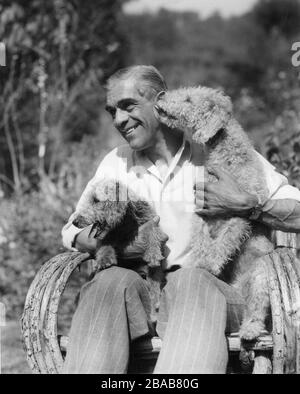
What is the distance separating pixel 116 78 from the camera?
3.34 metres

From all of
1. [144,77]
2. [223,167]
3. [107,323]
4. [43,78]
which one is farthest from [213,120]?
[43,78]

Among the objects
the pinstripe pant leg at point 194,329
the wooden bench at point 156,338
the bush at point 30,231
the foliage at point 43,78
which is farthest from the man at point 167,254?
the foliage at point 43,78

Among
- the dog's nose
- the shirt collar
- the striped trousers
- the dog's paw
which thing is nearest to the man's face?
the shirt collar

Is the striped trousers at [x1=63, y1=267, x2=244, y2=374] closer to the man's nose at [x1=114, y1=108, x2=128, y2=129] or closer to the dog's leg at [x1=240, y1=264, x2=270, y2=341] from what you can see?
the dog's leg at [x1=240, y1=264, x2=270, y2=341]

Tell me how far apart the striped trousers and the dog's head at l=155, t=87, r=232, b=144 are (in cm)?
74

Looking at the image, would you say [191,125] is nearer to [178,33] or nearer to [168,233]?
[168,233]

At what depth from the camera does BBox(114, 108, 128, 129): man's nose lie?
3262mm

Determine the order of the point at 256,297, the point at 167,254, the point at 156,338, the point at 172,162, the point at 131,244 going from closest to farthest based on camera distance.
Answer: the point at 156,338
the point at 256,297
the point at 131,244
the point at 167,254
the point at 172,162

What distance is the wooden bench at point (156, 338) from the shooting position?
8.37 ft

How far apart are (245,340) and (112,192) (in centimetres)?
91

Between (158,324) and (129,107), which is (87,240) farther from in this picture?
(129,107)

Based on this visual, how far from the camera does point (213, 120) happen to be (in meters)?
3.10

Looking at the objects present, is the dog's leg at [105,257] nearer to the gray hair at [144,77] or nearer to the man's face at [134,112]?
the man's face at [134,112]

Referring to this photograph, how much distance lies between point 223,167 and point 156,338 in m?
0.89
